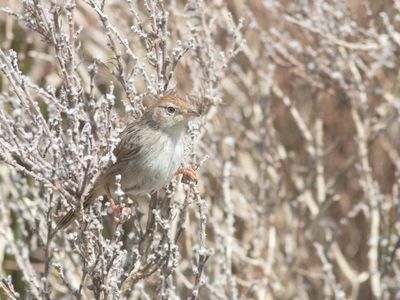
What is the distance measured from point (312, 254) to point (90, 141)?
3161 millimetres

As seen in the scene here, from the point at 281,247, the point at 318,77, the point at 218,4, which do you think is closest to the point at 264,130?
the point at 318,77

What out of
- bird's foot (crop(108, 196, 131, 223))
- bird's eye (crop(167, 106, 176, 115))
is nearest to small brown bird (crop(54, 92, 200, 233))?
bird's eye (crop(167, 106, 176, 115))

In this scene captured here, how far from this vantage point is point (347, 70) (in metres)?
4.67

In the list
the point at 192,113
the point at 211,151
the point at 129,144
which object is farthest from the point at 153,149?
the point at 211,151

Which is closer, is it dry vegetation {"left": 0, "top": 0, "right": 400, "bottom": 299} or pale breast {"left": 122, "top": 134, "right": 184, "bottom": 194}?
dry vegetation {"left": 0, "top": 0, "right": 400, "bottom": 299}

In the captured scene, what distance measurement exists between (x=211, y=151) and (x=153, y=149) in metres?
1.16

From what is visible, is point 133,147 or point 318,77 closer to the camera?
point 133,147

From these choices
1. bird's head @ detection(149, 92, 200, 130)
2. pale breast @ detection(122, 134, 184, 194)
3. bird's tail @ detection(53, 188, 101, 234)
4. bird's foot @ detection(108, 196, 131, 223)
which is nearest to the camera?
bird's foot @ detection(108, 196, 131, 223)

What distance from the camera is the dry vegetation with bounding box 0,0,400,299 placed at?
2.61 meters

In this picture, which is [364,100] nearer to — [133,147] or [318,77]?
[318,77]

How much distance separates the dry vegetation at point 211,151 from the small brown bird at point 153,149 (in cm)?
7

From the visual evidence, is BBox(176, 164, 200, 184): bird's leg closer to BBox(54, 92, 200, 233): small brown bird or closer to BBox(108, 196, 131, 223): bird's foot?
BBox(54, 92, 200, 233): small brown bird

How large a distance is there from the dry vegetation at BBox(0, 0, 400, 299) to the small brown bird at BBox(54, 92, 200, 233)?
67mm

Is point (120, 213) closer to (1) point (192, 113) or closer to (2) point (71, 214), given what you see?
(2) point (71, 214)
